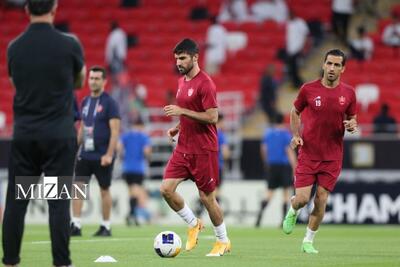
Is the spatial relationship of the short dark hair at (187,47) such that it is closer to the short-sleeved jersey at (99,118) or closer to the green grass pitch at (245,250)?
the green grass pitch at (245,250)

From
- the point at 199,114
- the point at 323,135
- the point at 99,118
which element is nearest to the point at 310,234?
the point at 323,135

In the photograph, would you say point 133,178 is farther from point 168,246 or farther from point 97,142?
point 168,246

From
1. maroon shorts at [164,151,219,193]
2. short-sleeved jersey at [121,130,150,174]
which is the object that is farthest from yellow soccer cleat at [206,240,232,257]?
short-sleeved jersey at [121,130,150,174]

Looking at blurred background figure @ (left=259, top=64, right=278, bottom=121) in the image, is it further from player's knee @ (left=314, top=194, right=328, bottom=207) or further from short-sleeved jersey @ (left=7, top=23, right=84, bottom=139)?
short-sleeved jersey @ (left=7, top=23, right=84, bottom=139)

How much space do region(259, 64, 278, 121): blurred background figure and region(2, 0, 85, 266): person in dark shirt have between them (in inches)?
744

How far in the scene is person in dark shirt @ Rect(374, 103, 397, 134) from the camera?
25.9m

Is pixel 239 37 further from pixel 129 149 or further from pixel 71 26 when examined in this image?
pixel 129 149

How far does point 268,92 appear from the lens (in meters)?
28.3

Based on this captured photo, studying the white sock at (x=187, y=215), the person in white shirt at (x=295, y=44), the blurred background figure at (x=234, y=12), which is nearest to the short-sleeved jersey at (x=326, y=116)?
the white sock at (x=187, y=215)

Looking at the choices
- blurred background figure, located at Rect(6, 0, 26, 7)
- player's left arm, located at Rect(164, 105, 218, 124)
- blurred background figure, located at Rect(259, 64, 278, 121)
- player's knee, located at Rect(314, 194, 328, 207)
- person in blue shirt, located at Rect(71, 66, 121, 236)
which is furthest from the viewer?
blurred background figure, located at Rect(6, 0, 26, 7)

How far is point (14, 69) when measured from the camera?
927 cm

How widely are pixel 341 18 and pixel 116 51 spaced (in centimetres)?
647

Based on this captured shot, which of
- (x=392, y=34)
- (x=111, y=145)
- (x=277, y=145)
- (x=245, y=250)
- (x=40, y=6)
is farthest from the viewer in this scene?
(x=392, y=34)

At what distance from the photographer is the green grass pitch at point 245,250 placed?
11.9 meters
